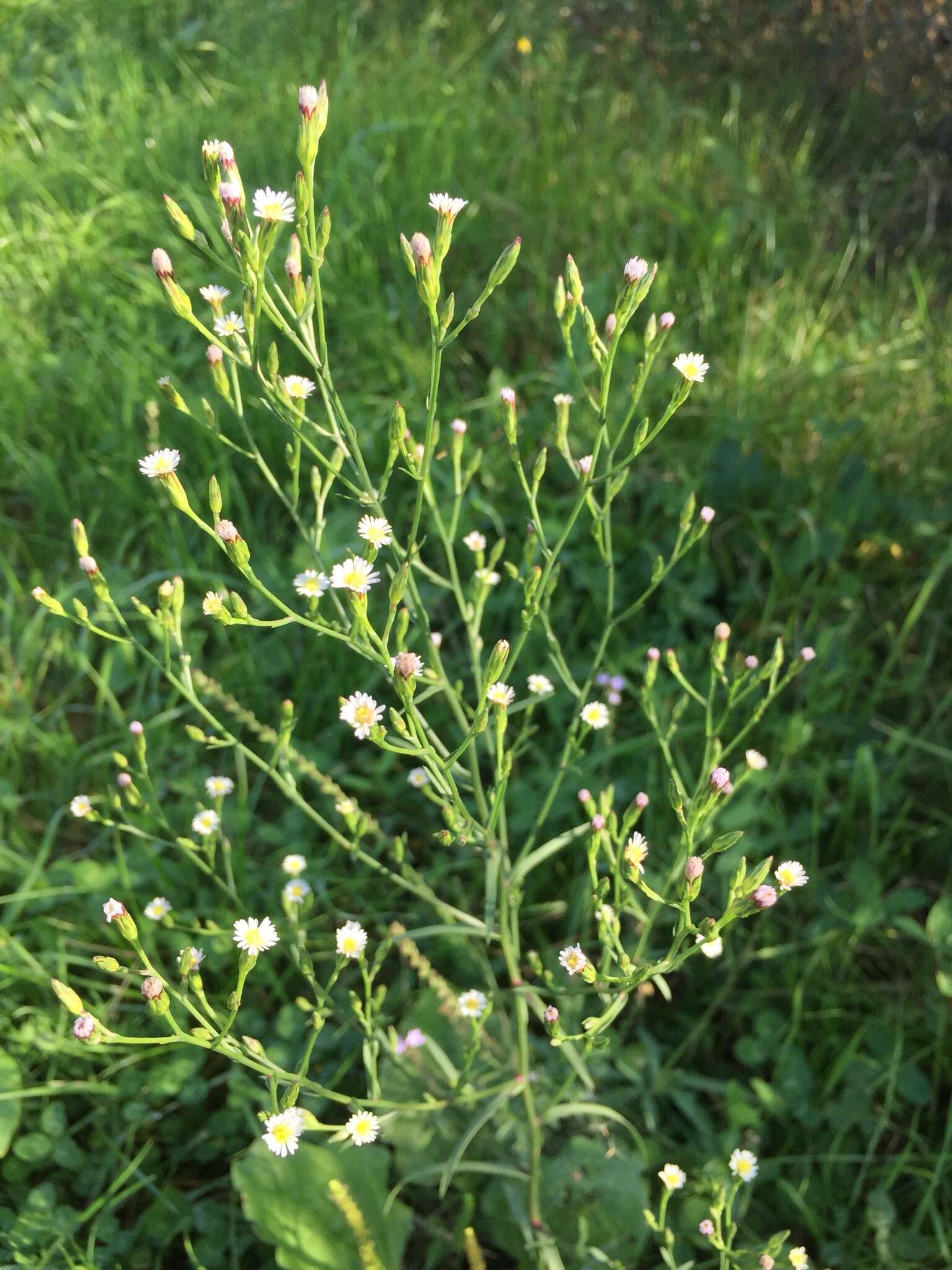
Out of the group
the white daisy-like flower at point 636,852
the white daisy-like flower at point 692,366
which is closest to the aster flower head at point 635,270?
the white daisy-like flower at point 692,366

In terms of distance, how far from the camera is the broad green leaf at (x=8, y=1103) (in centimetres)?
153

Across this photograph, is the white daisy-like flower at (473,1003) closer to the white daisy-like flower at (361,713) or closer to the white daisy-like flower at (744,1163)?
the white daisy-like flower at (744,1163)

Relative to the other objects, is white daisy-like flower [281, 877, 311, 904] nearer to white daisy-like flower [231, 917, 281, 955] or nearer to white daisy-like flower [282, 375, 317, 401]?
white daisy-like flower [231, 917, 281, 955]

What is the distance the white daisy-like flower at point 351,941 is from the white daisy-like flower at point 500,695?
0.33m

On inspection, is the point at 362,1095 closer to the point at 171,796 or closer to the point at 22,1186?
the point at 22,1186

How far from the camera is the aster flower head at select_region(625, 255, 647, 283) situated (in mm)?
1108

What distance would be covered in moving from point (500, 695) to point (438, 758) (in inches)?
4.4

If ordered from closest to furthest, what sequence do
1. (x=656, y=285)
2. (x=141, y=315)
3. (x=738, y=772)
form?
(x=738, y=772)
(x=656, y=285)
(x=141, y=315)

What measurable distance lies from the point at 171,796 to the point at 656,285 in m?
1.83

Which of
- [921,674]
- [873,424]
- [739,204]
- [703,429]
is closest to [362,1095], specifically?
[921,674]

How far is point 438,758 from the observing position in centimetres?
117

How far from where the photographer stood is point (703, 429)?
2.50 metres

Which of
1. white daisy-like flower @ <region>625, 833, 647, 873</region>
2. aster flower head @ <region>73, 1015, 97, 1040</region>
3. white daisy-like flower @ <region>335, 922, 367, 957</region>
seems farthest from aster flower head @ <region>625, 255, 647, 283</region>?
aster flower head @ <region>73, 1015, 97, 1040</region>

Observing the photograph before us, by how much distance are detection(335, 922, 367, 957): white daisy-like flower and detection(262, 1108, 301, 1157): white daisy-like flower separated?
0.60 ft
